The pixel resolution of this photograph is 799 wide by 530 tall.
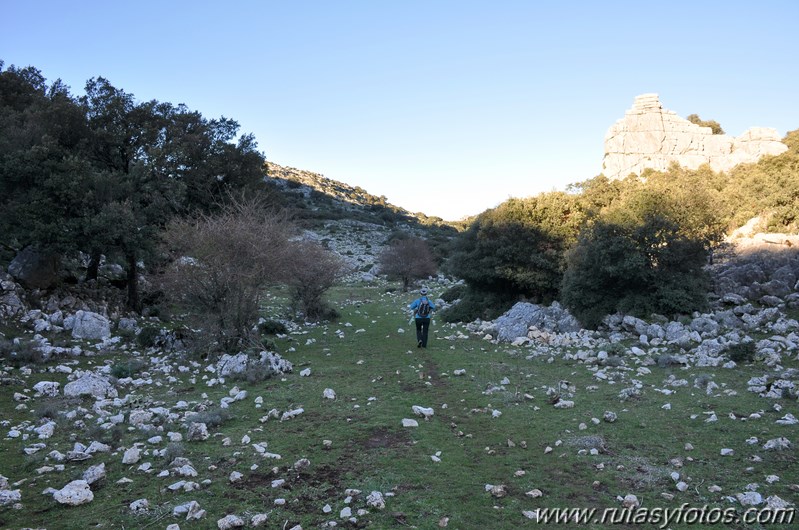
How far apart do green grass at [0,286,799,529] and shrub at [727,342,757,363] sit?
599mm

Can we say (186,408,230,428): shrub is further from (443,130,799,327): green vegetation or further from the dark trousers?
(443,130,799,327): green vegetation

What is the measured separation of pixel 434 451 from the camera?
745 cm

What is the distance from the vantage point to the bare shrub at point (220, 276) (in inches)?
600

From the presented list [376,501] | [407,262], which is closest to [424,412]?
[376,501]

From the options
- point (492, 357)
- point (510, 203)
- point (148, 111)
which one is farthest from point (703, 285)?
point (148, 111)

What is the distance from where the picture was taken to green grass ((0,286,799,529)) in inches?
A: 224

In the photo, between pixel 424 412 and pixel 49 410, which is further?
pixel 424 412

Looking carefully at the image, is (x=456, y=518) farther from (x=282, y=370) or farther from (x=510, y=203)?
(x=510, y=203)

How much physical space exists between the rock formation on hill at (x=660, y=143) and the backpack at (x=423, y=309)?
248 ft

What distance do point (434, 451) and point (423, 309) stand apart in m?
9.30

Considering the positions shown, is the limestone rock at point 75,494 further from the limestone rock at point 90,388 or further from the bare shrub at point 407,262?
the bare shrub at point 407,262

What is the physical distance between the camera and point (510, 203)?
25328 mm

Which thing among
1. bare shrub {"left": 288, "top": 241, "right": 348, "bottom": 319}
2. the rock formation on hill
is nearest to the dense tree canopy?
bare shrub {"left": 288, "top": 241, "right": 348, "bottom": 319}

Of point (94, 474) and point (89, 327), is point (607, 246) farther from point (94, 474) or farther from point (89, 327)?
point (89, 327)
